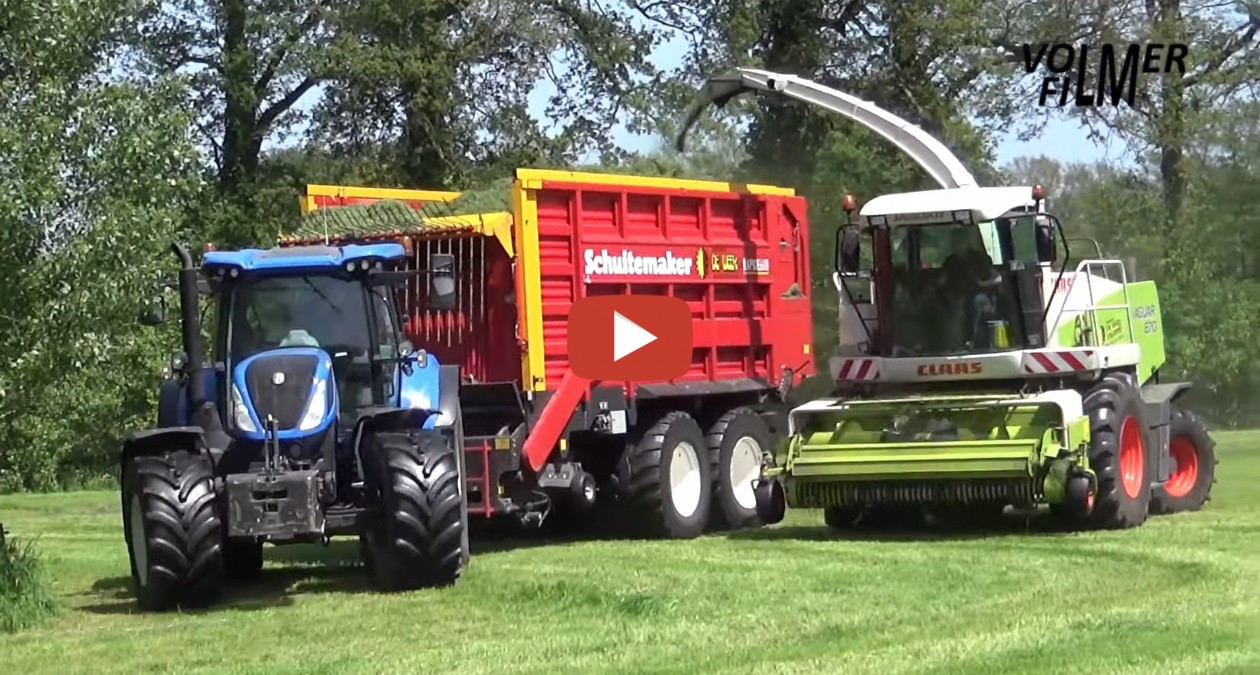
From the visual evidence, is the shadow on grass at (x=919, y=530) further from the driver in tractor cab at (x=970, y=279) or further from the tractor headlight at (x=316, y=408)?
the tractor headlight at (x=316, y=408)

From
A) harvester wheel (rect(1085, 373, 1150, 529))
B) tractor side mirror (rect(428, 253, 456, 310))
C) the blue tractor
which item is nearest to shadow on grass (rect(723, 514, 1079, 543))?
harvester wheel (rect(1085, 373, 1150, 529))

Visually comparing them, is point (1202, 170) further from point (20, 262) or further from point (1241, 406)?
point (20, 262)

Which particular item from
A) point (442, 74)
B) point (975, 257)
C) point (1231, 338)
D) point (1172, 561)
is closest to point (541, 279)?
point (975, 257)

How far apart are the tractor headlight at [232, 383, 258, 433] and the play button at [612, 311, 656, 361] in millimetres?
3746

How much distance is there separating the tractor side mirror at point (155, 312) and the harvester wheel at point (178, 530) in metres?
1.19

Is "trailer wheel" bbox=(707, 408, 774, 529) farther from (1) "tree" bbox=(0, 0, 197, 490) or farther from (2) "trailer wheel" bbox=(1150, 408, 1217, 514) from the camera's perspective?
(1) "tree" bbox=(0, 0, 197, 490)

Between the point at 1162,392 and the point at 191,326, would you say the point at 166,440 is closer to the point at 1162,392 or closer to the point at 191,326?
the point at 191,326

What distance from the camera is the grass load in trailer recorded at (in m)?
13.7

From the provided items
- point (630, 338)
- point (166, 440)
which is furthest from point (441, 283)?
point (630, 338)

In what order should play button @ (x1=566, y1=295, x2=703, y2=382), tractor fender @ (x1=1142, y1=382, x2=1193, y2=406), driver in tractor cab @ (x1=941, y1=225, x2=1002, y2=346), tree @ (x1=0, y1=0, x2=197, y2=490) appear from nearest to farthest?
tree @ (x1=0, y1=0, x2=197, y2=490), play button @ (x1=566, y1=295, x2=703, y2=382), driver in tractor cab @ (x1=941, y1=225, x2=1002, y2=346), tractor fender @ (x1=1142, y1=382, x2=1193, y2=406)

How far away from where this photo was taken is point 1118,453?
1377cm

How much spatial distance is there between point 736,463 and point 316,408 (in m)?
5.34

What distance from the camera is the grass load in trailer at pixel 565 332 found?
13656 mm

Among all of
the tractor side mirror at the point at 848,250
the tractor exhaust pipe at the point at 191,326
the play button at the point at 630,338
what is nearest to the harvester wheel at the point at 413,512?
the tractor exhaust pipe at the point at 191,326
